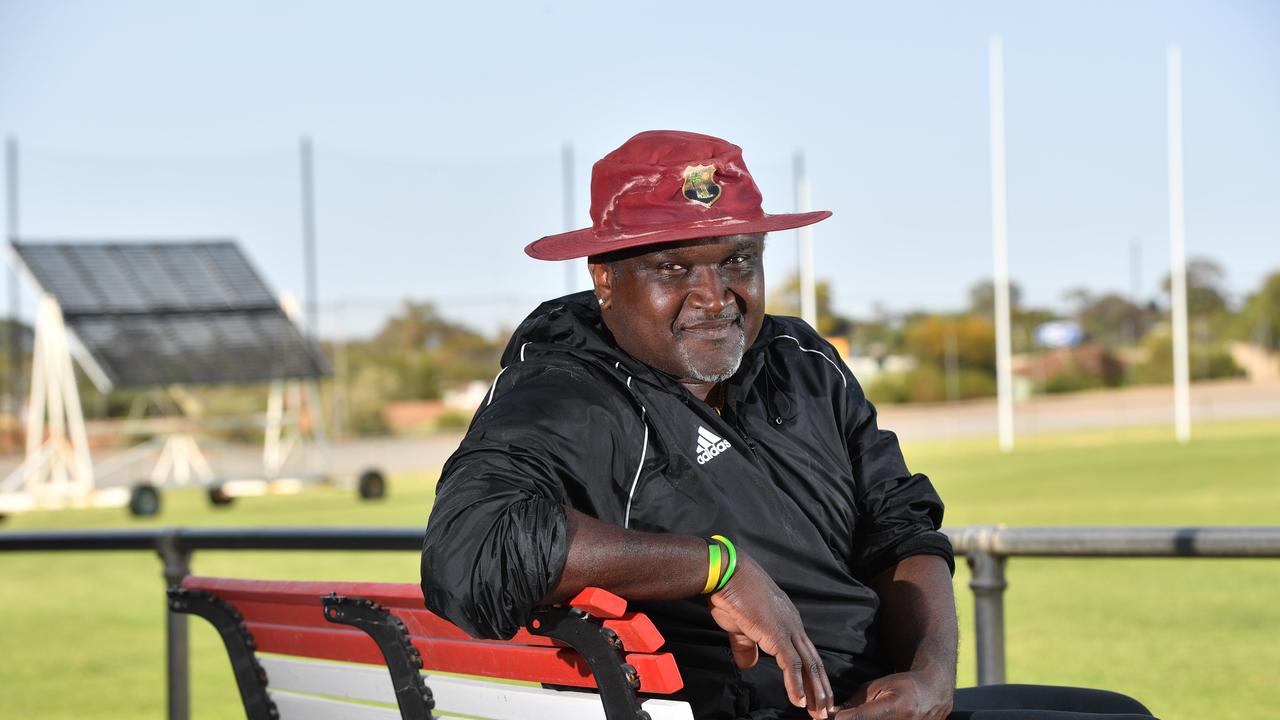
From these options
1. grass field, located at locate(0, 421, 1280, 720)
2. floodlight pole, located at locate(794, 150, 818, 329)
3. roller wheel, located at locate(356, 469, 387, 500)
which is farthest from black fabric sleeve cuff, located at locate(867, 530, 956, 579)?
floodlight pole, located at locate(794, 150, 818, 329)

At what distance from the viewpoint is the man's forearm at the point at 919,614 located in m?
2.13

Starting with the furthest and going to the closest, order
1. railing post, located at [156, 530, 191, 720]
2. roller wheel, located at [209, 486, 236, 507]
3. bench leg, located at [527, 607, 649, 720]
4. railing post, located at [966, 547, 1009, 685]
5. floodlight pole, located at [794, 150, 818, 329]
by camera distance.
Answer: floodlight pole, located at [794, 150, 818, 329] → roller wheel, located at [209, 486, 236, 507] → railing post, located at [156, 530, 191, 720] → railing post, located at [966, 547, 1009, 685] → bench leg, located at [527, 607, 649, 720]

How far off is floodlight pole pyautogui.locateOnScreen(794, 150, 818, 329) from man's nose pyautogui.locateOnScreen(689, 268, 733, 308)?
2538 centimetres

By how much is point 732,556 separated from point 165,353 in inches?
641

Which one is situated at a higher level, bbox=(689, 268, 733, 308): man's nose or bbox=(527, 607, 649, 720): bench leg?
bbox=(689, 268, 733, 308): man's nose

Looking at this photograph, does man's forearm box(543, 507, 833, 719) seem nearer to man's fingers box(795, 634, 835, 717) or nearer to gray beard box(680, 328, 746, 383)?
man's fingers box(795, 634, 835, 717)

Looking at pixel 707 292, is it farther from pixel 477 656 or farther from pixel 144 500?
pixel 144 500

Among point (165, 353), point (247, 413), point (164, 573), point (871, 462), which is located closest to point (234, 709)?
point (164, 573)

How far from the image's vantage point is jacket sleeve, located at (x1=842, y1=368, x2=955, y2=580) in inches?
89.5

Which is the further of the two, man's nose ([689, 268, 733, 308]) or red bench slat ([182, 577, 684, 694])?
man's nose ([689, 268, 733, 308])

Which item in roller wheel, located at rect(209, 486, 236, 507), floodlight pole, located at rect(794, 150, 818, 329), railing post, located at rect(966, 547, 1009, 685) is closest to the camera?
railing post, located at rect(966, 547, 1009, 685)

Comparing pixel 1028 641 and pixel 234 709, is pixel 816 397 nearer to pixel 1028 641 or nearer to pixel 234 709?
pixel 234 709

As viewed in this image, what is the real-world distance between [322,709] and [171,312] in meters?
16.1

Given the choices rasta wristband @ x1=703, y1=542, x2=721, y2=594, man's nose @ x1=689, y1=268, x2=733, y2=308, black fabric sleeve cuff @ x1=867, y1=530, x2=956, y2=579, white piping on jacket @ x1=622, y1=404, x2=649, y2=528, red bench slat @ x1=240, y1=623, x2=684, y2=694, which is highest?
man's nose @ x1=689, y1=268, x2=733, y2=308
